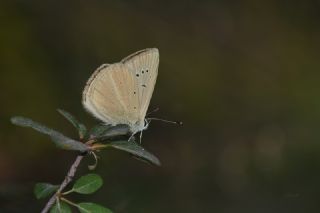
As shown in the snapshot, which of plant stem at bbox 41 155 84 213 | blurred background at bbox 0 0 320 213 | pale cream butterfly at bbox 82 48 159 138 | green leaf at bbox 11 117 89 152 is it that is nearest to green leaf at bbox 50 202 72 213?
plant stem at bbox 41 155 84 213

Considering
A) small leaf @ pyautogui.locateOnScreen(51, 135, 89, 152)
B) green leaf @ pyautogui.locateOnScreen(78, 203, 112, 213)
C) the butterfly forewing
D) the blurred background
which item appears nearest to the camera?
small leaf @ pyautogui.locateOnScreen(51, 135, 89, 152)

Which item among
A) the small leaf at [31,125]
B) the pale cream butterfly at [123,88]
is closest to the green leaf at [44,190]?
the small leaf at [31,125]

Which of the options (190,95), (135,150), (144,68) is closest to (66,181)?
(135,150)

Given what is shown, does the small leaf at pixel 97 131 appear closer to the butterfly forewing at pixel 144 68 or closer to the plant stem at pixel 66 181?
the plant stem at pixel 66 181

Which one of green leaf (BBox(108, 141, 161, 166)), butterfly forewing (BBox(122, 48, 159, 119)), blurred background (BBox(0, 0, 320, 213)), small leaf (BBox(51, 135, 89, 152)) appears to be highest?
butterfly forewing (BBox(122, 48, 159, 119))

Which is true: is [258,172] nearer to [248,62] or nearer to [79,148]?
[248,62]

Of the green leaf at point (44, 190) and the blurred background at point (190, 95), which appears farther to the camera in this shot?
the blurred background at point (190, 95)

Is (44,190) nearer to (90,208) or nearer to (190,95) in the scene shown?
(90,208)

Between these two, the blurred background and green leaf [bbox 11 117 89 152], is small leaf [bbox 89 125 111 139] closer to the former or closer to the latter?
green leaf [bbox 11 117 89 152]
